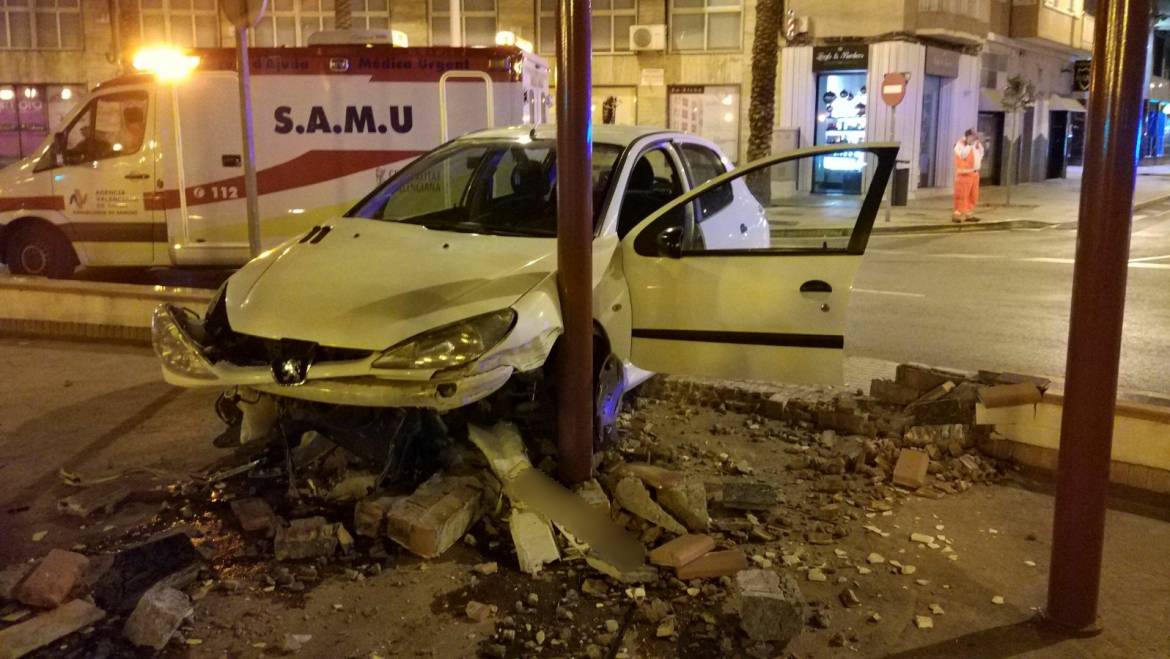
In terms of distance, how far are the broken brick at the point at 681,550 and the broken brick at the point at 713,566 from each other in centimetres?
3

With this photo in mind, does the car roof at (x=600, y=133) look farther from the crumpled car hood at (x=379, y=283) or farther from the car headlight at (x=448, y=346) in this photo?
the car headlight at (x=448, y=346)

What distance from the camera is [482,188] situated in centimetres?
632

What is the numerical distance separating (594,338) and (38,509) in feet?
9.51

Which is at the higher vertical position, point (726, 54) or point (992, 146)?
point (726, 54)

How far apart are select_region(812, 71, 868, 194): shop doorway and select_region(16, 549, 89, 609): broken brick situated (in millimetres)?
23589

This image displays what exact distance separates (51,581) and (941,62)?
85.3 ft

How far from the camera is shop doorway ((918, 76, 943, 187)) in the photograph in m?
26.3

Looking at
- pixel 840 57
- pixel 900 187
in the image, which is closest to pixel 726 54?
pixel 840 57

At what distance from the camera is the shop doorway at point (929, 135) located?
26.3 meters

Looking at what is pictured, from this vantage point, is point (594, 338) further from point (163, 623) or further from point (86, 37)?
point (86, 37)

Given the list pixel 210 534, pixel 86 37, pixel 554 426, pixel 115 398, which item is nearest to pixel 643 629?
→ pixel 554 426

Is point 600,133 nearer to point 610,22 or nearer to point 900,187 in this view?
point 900,187

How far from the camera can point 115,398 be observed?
6961 mm

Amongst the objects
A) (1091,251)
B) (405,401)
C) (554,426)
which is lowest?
(554,426)
